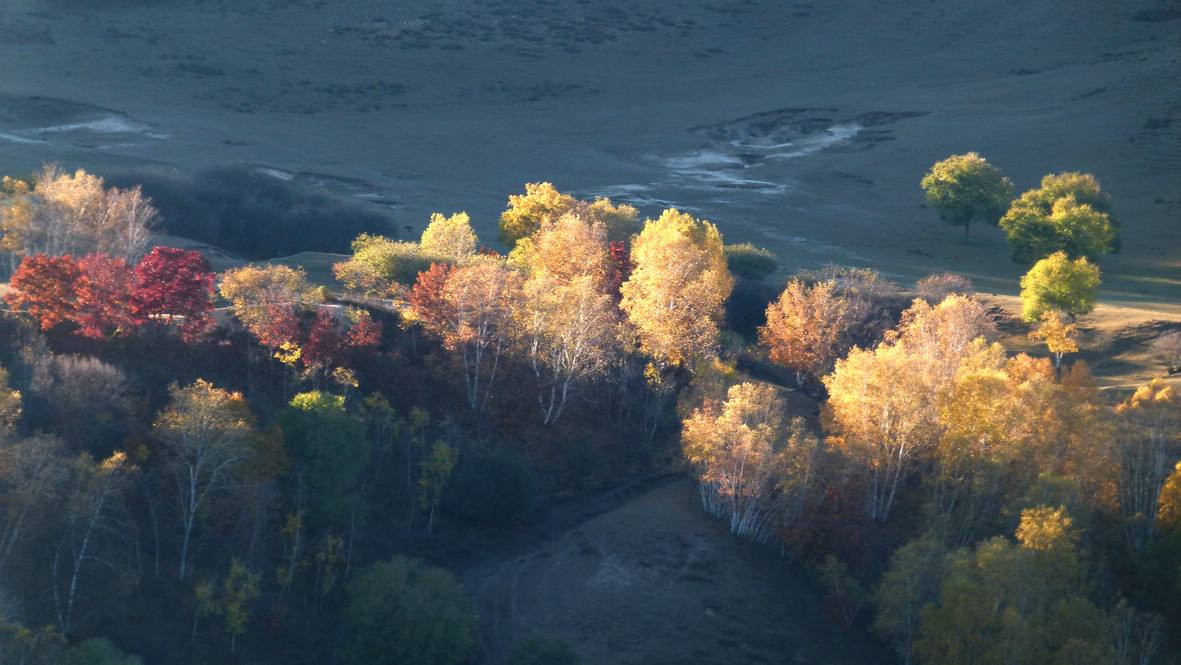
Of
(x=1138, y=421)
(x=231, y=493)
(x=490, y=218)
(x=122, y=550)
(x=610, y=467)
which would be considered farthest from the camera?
(x=490, y=218)

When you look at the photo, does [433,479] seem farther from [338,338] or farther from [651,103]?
[651,103]

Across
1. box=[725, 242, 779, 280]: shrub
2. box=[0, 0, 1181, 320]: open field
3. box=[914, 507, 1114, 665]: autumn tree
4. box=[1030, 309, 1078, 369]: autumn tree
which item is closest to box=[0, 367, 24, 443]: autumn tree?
box=[914, 507, 1114, 665]: autumn tree

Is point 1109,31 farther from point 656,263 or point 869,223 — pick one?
point 656,263

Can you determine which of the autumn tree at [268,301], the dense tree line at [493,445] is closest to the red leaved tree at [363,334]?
the dense tree line at [493,445]

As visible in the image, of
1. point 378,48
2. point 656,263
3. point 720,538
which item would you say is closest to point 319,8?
point 378,48

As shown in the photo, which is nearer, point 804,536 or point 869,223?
point 804,536

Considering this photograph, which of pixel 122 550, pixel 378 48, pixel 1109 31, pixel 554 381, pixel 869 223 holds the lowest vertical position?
pixel 122 550

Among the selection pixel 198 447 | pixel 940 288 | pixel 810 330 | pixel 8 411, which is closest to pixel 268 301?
pixel 198 447
